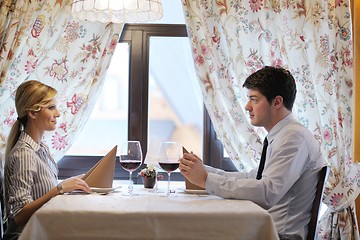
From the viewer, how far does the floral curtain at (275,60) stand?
2943mm

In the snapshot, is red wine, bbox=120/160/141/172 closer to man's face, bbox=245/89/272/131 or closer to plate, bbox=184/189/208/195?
plate, bbox=184/189/208/195

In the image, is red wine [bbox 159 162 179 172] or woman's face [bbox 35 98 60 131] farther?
woman's face [bbox 35 98 60 131]

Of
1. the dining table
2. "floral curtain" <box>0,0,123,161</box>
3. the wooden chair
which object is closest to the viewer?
the dining table

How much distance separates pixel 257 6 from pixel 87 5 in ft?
4.29

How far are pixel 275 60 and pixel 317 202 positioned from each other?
1277mm

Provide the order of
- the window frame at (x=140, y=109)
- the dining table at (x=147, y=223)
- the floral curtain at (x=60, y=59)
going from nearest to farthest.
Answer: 1. the dining table at (x=147, y=223)
2. the floral curtain at (x=60, y=59)
3. the window frame at (x=140, y=109)

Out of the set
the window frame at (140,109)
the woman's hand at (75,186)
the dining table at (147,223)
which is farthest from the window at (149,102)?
the dining table at (147,223)

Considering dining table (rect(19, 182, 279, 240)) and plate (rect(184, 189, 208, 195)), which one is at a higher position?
plate (rect(184, 189, 208, 195))

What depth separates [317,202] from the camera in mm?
1939

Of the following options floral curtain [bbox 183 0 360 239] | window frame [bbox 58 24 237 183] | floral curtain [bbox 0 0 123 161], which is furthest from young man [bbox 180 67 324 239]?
floral curtain [bbox 0 0 123 161]

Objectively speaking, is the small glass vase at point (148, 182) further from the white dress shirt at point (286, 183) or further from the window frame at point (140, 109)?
the window frame at point (140, 109)

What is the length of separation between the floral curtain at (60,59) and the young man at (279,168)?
116cm

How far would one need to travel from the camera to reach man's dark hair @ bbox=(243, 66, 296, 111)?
215 centimetres

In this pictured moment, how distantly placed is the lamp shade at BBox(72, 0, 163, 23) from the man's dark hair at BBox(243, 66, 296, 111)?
0.57 metres
